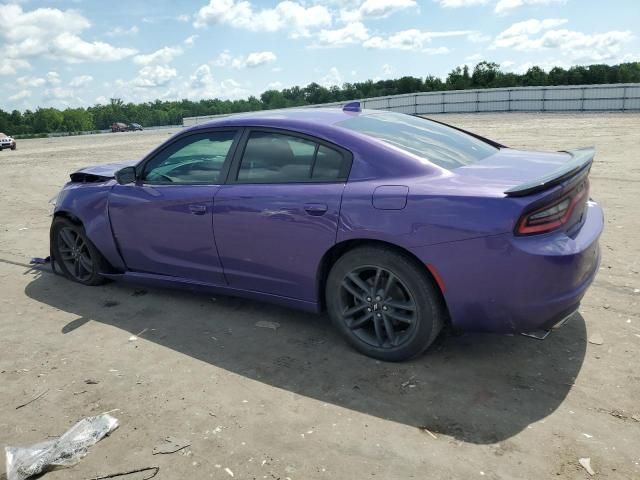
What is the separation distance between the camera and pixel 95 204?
5.03m

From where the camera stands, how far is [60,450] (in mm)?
2904

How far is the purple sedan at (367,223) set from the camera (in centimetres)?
306

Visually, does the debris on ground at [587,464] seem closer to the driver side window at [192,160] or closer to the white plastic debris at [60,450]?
the white plastic debris at [60,450]

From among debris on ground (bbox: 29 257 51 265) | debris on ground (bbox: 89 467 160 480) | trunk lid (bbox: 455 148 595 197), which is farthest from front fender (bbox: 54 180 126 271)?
trunk lid (bbox: 455 148 595 197)

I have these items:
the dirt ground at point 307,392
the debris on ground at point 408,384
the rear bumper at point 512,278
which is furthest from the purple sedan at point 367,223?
the dirt ground at point 307,392

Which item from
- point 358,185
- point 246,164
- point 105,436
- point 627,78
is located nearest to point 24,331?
point 105,436

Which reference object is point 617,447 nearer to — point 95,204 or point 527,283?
point 527,283

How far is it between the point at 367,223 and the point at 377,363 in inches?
36.6

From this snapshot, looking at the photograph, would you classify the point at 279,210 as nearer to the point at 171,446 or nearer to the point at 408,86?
the point at 171,446

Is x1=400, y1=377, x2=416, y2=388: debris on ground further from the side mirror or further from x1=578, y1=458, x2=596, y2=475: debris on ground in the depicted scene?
the side mirror

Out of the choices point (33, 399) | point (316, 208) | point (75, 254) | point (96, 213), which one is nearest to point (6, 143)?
point (75, 254)

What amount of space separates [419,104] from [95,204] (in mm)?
35449

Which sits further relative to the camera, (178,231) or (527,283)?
(178,231)

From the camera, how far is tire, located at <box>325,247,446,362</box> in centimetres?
334
